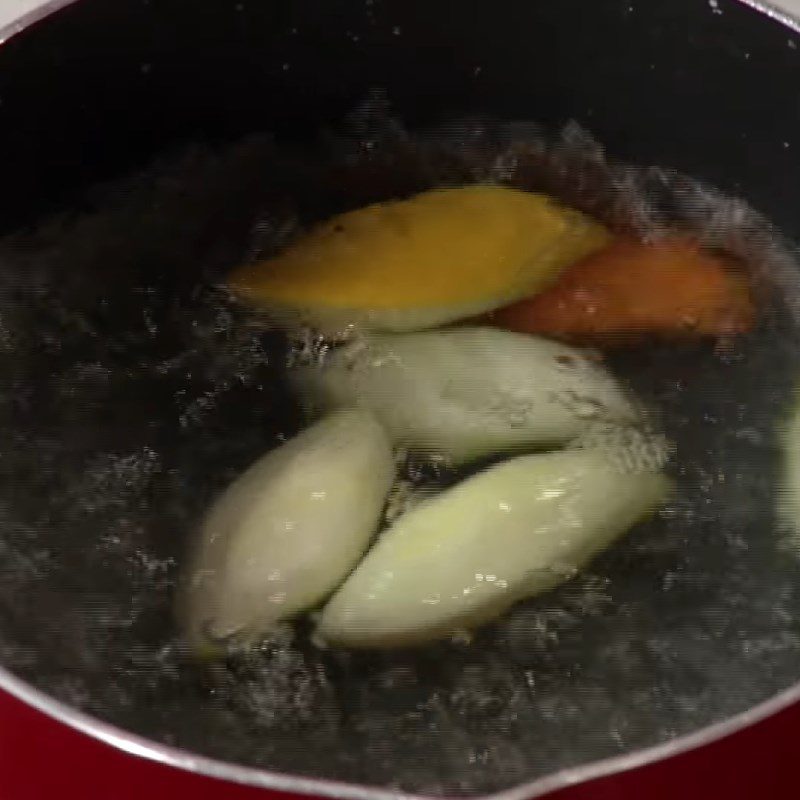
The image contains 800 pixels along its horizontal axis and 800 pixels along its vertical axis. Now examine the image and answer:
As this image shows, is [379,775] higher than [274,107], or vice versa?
[274,107]

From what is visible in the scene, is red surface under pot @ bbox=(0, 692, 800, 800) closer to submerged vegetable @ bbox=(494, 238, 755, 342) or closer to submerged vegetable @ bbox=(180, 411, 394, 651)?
submerged vegetable @ bbox=(180, 411, 394, 651)

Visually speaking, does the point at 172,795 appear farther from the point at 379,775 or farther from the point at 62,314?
the point at 62,314

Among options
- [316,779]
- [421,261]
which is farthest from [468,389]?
[316,779]

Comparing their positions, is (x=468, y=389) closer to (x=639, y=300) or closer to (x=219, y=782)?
(x=639, y=300)

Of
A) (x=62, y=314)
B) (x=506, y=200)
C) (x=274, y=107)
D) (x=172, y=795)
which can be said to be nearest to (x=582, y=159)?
(x=506, y=200)

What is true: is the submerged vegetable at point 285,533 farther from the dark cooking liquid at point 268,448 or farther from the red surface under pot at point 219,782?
the red surface under pot at point 219,782

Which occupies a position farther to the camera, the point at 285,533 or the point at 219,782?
the point at 285,533
